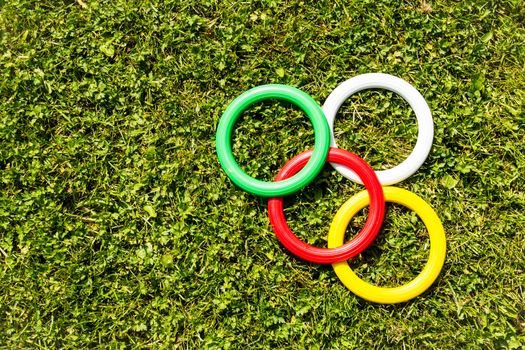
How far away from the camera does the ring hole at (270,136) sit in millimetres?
4863

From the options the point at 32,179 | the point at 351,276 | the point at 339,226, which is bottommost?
the point at 351,276

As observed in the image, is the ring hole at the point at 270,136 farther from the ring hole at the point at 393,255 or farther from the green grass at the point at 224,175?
the ring hole at the point at 393,255

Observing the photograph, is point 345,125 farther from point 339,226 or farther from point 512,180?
point 512,180

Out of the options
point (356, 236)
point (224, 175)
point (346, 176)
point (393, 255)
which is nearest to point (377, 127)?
point (346, 176)

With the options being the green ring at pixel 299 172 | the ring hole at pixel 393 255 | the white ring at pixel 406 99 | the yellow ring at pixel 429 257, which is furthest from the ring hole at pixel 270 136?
the ring hole at pixel 393 255

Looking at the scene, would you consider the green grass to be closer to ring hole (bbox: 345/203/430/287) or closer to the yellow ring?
ring hole (bbox: 345/203/430/287)

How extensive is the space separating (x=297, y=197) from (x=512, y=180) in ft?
6.23

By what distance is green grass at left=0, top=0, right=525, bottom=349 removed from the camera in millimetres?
4777

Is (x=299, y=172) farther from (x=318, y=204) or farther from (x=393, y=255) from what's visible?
(x=393, y=255)

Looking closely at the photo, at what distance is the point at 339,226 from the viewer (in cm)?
466

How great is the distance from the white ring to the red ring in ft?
0.51

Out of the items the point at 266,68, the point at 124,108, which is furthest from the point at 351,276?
the point at 124,108

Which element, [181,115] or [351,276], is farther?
[181,115]

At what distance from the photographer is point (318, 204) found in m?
4.85
